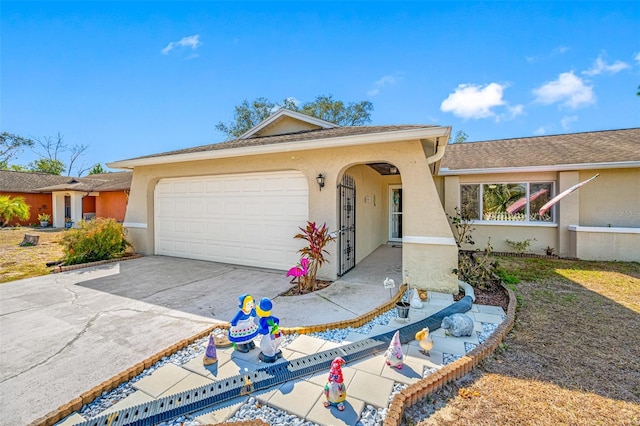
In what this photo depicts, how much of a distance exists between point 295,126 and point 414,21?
5499mm

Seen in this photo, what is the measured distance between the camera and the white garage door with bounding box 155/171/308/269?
7.23 meters

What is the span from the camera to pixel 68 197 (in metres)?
22.0

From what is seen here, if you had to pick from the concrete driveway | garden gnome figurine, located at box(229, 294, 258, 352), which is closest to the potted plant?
the concrete driveway

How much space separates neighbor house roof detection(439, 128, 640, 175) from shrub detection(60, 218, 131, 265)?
11697mm

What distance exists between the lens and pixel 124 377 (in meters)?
2.89

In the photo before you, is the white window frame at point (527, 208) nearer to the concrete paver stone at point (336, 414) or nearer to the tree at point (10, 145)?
the concrete paver stone at point (336, 414)

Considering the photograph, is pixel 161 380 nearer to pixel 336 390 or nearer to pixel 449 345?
pixel 336 390

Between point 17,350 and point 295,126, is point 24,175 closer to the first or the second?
point 295,126

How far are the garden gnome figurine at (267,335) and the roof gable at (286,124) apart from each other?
8.23 metres

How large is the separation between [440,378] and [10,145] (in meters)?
49.6

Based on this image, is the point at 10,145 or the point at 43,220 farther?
the point at 10,145

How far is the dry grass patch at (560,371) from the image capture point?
255 centimetres

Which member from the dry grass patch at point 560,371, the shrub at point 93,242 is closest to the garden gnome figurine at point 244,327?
the dry grass patch at point 560,371

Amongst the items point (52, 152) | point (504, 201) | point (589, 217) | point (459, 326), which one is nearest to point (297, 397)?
point (459, 326)
